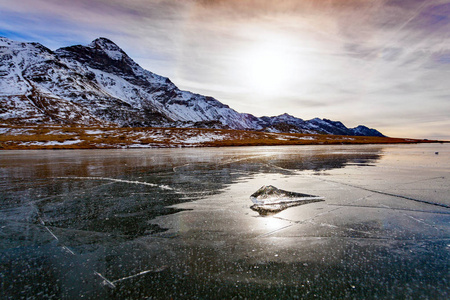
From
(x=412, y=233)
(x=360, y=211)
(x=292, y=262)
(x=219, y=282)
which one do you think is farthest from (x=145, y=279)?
(x=360, y=211)

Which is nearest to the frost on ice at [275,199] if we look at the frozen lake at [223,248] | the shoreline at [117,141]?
the frozen lake at [223,248]

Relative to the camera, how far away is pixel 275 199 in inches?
288

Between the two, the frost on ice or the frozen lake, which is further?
the frost on ice

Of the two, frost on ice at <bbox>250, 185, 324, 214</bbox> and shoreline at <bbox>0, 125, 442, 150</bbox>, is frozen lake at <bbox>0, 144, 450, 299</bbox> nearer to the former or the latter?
frost on ice at <bbox>250, 185, 324, 214</bbox>

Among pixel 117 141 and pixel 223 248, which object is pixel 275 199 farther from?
pixel 117 141

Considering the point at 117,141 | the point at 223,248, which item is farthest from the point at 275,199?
the point at 117,141

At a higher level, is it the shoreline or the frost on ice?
the frost on ice

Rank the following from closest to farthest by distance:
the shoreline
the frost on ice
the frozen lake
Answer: the frozen lake → the frost on ice → the shoreline

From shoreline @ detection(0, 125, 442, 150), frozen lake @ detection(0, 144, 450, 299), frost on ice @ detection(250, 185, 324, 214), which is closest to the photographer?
frozen lake @ detection(0, 144, 450, 299)

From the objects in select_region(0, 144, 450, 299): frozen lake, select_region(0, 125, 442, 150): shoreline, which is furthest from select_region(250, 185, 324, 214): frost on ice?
select_region(0, 125, 442, 150): shoreline

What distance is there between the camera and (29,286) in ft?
10.3

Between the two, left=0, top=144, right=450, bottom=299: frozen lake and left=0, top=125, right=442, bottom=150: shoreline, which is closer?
left=0, top=144, right=450, bottom=299: frozen lake

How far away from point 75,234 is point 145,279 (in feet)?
8.33

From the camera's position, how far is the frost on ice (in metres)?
6.57
